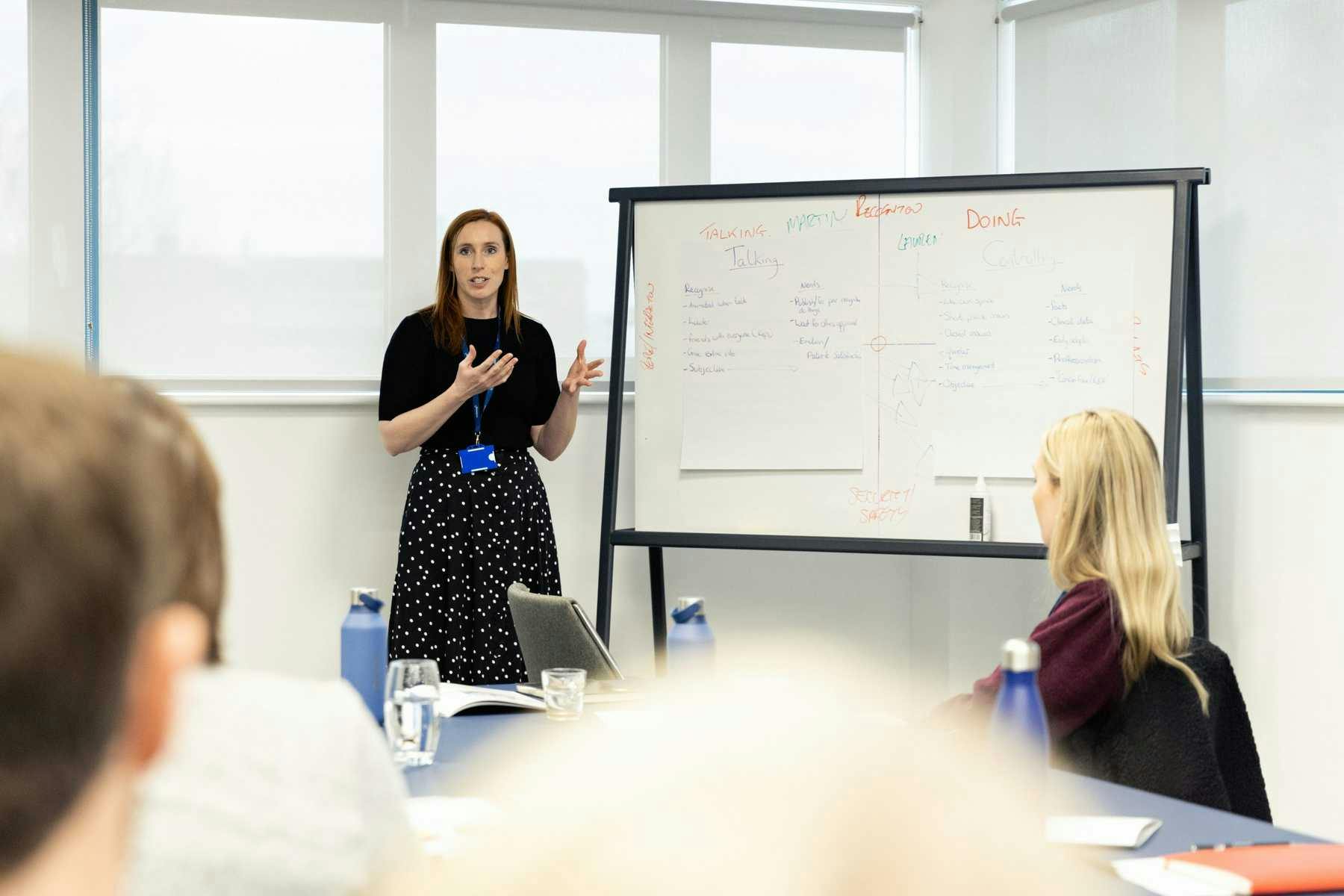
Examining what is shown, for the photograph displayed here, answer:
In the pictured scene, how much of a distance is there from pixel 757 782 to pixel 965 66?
4069 mm

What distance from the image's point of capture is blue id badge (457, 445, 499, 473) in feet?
11.8

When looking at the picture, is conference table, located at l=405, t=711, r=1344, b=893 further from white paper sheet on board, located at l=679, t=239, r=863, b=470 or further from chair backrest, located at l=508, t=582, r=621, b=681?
white paper sheet on board, located at l=679, t=239, r=863, b=470

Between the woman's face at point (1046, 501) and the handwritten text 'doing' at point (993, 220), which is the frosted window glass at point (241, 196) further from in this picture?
the woman's face at point (1046, 501)

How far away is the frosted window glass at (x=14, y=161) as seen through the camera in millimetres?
3658

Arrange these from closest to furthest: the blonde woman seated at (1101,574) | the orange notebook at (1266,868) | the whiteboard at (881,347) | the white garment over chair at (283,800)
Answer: the white garment over chair at (283,800) < the orange notebook at (1266,868) < the blonde woman seated at (1101,574) < the whiteboard at (881,347)

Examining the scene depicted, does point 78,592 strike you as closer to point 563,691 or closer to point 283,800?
point 283,800

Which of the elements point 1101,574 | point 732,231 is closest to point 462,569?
point 732,231

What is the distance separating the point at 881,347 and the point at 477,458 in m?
1.12

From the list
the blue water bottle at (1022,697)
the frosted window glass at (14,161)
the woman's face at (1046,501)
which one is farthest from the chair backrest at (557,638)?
the frosted window glass at (14,161)

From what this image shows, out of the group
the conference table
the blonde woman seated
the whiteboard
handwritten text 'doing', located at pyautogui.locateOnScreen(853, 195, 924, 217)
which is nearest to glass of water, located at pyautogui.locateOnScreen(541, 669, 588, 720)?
the conference table

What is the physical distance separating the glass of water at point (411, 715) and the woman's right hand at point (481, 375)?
1759 mm

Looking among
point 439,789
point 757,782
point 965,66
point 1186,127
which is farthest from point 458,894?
point 965,66

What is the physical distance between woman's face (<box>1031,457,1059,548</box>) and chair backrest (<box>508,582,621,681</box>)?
72 cm

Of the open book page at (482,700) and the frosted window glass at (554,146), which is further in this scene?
the frosted window glass at (554,146)
